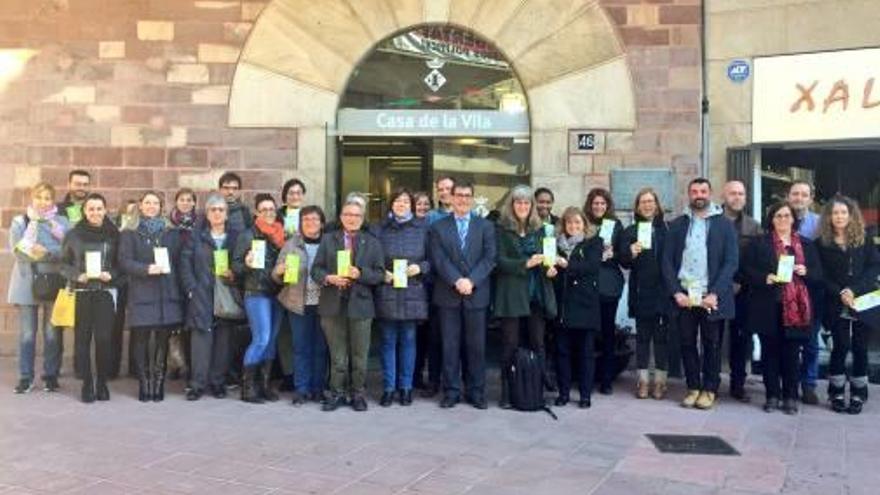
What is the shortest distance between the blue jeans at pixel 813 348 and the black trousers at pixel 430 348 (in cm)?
315

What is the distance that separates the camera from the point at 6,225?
9680mm

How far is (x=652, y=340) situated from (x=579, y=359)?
778 mm

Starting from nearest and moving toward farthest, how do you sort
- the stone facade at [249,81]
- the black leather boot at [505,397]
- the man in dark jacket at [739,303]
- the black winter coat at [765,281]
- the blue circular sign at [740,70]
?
the black winter coat at [765,281]
the black leather boot at [505,397]
the man in dark jacket at [739,303]
the blue circular sign at [740,70]
the stone facade at [249,81]

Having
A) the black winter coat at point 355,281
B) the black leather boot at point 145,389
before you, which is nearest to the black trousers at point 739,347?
the black winter coat at point 355,281

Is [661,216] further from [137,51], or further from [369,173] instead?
[137,51]

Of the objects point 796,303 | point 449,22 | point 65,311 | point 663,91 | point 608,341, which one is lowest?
point 608,341

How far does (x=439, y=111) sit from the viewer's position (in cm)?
962

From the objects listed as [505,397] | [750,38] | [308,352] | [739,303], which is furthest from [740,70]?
[308,352]

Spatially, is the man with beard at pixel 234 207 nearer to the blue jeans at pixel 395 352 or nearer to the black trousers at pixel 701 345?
the blue jeans at pixel 395 352

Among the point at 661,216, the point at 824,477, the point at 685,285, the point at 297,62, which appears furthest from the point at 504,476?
the point at 297,62

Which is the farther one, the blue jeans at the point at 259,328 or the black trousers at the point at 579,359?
the blue jeans at the point at 259,328

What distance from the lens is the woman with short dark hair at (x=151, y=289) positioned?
25.0 feet

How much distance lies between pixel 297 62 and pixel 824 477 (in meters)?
6.56

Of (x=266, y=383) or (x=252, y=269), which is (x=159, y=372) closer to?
(x=266, y=383)
